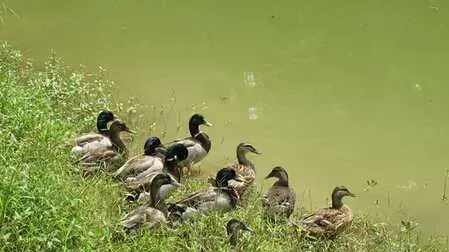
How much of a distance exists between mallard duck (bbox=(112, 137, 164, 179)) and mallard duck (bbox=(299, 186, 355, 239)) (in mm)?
1454

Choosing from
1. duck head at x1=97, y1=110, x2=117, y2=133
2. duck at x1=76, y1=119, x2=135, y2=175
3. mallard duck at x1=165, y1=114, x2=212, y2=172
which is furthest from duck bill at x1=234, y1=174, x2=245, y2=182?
duck head at x1=97, y1=110, x2=117, y2=133

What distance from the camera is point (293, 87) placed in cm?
950

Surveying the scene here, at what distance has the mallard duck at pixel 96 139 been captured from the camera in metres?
7.01

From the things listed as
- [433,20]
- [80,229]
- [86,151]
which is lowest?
[80,229]

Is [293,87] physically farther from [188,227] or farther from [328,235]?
[188,227]

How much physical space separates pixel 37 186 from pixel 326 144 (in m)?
3.82

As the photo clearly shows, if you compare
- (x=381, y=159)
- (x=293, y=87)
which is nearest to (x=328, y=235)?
(x=381, y=159)

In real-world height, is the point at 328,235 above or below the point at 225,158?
below

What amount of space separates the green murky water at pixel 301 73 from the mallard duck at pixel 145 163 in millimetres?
749

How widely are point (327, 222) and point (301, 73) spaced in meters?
3.67

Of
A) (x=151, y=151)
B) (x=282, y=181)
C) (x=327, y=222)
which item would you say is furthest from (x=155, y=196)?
(x=327, y=222)

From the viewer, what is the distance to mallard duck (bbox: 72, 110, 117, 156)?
7.01 meters

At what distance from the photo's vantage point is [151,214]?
19.6 ft

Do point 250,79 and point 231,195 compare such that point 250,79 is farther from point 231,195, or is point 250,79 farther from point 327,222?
point 327,222
